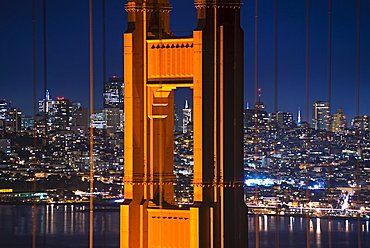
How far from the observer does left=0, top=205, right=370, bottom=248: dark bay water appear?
3131 cm

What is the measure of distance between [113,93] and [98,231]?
75.9 ft

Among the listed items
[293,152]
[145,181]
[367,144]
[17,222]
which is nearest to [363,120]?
[367,144]

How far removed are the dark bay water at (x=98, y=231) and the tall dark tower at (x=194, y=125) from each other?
66.5 ft

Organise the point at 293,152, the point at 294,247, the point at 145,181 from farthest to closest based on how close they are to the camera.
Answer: the point at 294,247 < the point at 293,152 < the point at 145,181

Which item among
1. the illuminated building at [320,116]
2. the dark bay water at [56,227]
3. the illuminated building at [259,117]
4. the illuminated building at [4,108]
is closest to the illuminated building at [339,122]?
the illuminated building at [320,116]

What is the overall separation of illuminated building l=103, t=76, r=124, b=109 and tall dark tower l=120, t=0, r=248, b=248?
367 cm

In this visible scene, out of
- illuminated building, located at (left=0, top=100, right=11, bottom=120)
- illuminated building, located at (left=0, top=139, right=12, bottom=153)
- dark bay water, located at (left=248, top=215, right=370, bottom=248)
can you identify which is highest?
illuminated building, located at (left=0, top=100, right=11, bottom=120)

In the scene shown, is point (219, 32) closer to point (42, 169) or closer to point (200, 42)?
point (200, 42)

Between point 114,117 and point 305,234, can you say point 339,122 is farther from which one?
point 305,234

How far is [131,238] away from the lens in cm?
795

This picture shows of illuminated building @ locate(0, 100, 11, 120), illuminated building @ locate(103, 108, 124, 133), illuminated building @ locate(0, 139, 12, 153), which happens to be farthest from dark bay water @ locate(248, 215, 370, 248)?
illuminated building @ locate(103, 108, 124, 133)

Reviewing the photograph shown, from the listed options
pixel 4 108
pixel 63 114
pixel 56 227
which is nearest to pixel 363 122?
pixel 63 114

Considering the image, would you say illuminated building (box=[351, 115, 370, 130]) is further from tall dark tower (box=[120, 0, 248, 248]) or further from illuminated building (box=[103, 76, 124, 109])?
tall dark tower (box=[120, 0, 248, 248])

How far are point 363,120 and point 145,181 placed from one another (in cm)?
1111
